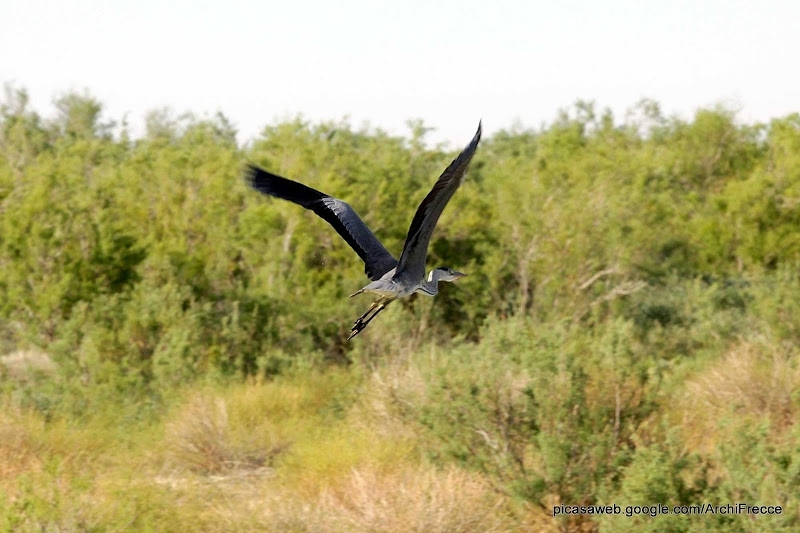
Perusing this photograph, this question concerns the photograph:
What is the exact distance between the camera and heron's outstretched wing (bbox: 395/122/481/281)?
18.3 ft

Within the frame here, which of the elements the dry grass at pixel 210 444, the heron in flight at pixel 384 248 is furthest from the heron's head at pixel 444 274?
the dry grass at pixel 210 444

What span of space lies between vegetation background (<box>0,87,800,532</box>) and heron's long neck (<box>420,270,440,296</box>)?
1.45 metres

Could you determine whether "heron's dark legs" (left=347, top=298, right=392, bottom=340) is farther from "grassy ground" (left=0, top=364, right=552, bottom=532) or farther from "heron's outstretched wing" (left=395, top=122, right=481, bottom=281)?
"grassy ground" (left=0, top=364, right=552, bottom=532)

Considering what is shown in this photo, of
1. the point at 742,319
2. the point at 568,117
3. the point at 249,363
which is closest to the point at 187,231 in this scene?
the point at 249,363

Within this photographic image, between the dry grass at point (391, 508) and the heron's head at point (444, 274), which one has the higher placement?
the heron's head at point (444, 274)

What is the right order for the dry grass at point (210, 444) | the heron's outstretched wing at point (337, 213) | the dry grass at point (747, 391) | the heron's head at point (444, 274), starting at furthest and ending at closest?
the dry grass at point (747, 391) → the dry grass at point (210, 444) → the heron's outstretched wing at point (337, 213) → the heron's head at point (444, 274)

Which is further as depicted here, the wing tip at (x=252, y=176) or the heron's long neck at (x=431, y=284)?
the wing tip at (x=252, y=176)

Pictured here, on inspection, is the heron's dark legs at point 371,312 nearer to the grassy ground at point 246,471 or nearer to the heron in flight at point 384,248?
the heron in flight at point 384,248

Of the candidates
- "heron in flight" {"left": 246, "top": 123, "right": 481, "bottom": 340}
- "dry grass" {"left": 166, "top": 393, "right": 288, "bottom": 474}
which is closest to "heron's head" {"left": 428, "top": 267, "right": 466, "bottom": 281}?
"heron in flight" {"left": 246, "top": 123, "right": 481, "bottom": 340}

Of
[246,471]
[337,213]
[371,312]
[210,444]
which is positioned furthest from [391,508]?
[210,444]

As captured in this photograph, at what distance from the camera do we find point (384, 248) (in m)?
7.32

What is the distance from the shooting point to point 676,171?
24.6 meters

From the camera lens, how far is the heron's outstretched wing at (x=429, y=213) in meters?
5.57

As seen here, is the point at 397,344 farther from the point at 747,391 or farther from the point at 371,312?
the point at 371,312
